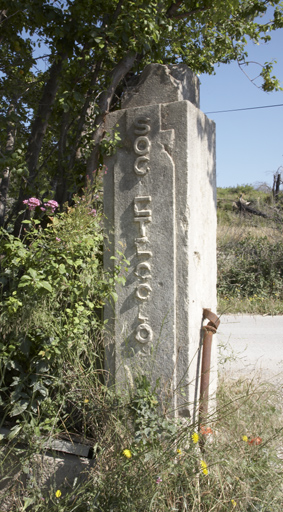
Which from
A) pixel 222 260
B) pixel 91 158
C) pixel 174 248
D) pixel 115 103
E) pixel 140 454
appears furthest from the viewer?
pixel 222 260

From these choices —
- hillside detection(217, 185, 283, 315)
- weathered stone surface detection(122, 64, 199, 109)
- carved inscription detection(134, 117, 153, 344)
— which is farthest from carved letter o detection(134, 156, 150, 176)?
hillside detection(217, 185, 283, 315)

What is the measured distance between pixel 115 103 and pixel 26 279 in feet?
11.1

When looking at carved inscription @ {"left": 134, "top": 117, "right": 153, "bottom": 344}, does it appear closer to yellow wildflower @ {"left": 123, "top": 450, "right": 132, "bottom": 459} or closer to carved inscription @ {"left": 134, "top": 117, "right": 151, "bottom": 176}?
carved inscription @ {"left": 134, "top": 117, "right": 151, "bottom": 176}

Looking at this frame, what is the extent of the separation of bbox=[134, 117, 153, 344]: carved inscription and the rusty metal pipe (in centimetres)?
Result: 36

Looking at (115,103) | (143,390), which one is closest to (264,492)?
(143,390)

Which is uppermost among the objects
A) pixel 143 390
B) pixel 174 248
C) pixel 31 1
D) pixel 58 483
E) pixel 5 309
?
pixel 31 1

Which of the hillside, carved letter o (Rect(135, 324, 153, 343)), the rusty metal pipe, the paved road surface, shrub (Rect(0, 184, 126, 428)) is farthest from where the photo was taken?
the hillside

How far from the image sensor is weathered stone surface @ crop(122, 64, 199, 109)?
2695 mm

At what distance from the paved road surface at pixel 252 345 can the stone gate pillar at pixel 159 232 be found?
38.4 inches

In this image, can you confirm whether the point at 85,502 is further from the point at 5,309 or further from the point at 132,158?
the point at 132,158

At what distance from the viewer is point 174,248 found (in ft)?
8.48

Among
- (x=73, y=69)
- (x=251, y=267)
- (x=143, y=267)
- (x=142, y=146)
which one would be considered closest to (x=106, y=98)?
(x=73, y=69)

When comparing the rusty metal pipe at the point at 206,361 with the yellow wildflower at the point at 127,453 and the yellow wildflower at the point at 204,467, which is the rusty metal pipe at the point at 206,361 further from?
the yellow wildflower at the point at 127,453

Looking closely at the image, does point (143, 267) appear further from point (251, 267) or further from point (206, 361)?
point (251, 267)
